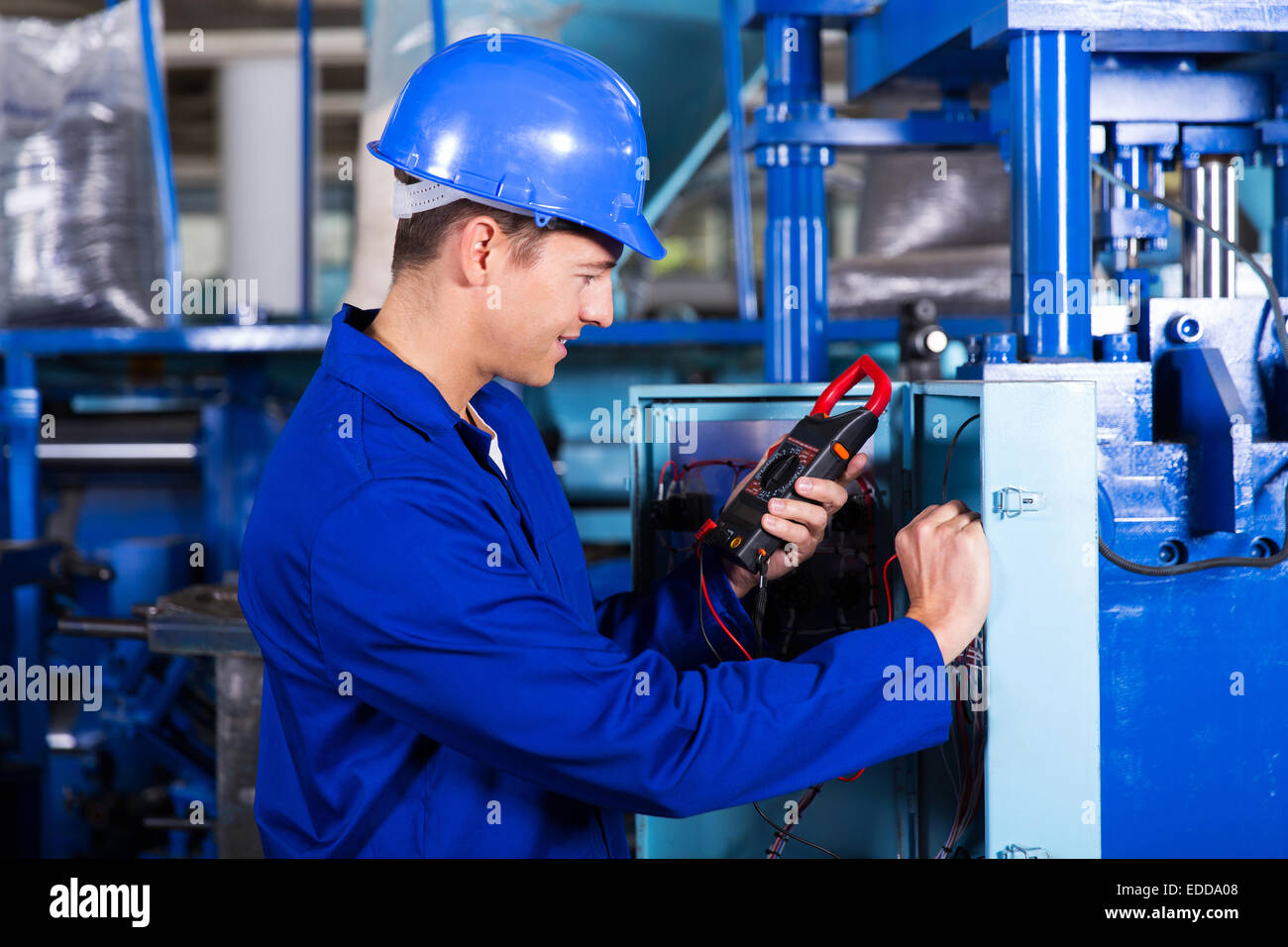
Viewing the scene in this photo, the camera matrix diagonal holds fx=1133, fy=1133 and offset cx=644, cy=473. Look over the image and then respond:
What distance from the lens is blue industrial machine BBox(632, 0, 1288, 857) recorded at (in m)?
1.28

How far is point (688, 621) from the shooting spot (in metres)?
1.57

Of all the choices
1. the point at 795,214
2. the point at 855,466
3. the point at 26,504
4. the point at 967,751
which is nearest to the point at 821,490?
the point at 855,466

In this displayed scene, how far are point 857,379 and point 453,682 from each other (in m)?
0.71

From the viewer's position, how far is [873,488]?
171 centimetres

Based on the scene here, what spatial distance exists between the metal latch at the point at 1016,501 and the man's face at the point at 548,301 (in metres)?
0.47

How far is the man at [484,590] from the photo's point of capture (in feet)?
3.46

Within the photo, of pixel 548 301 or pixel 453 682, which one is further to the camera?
pixel 548 301

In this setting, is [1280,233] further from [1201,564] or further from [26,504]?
[26,504]

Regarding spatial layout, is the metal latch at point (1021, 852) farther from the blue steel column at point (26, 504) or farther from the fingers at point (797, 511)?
the blue steel column at point (26, 504)

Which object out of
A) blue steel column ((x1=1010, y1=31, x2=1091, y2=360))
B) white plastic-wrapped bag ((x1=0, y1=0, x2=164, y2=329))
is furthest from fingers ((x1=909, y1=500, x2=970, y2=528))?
white plastic-wrapped bag ((x1=0, y1=0, x2=164, y2=329))

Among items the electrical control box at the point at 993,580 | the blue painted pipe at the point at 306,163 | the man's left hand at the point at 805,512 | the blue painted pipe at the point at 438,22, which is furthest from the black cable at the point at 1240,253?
the blue painted pipe at the point at 306,163

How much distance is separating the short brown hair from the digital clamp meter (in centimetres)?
38

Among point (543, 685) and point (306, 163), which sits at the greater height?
point (306, 163)

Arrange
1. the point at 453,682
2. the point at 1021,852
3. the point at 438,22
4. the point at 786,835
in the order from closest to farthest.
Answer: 1. the point at 453,682
2. the point at 1021,852
3. the point at 786,835
4. the point at 438,22
